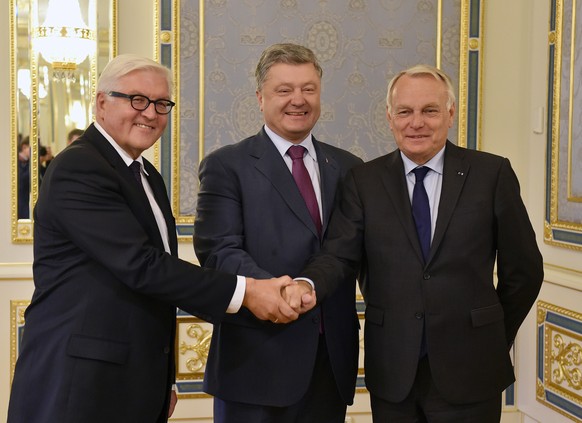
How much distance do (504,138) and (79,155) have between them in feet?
9.16

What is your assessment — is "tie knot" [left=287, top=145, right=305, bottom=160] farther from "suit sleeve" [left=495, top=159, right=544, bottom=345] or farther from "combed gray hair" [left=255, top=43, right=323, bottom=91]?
"suit sleeve" [left=495, top=159, right=544, bottom=345]

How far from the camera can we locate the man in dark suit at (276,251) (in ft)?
7.91

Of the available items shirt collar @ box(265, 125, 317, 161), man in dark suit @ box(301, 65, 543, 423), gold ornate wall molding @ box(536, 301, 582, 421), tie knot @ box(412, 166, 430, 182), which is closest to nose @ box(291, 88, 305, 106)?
shirt collar @ box(265, 125, 317, 161)

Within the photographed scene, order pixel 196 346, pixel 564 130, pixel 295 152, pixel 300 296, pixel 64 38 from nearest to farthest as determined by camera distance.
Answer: pixel 300 296 < pixel 295 152 < pixel 564 130 < pixel 64 38 < pixel 196 346

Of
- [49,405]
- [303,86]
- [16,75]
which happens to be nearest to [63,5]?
[16,75]

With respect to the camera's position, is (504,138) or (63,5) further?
(504,138)

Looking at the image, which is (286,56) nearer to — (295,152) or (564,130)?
(295,152)

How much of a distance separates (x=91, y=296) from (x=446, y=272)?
1.01 metres

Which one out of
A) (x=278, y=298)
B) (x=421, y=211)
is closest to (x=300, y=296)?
(x=278, y=298)

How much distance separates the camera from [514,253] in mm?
2350

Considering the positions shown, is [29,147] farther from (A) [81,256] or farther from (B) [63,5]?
(A) [81,256]

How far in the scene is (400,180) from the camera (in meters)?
2.40

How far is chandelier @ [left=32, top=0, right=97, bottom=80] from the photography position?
12.7 feet

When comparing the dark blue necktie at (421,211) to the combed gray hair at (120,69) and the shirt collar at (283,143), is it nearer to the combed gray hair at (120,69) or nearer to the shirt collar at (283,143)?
the shirt collar at (283,143)
